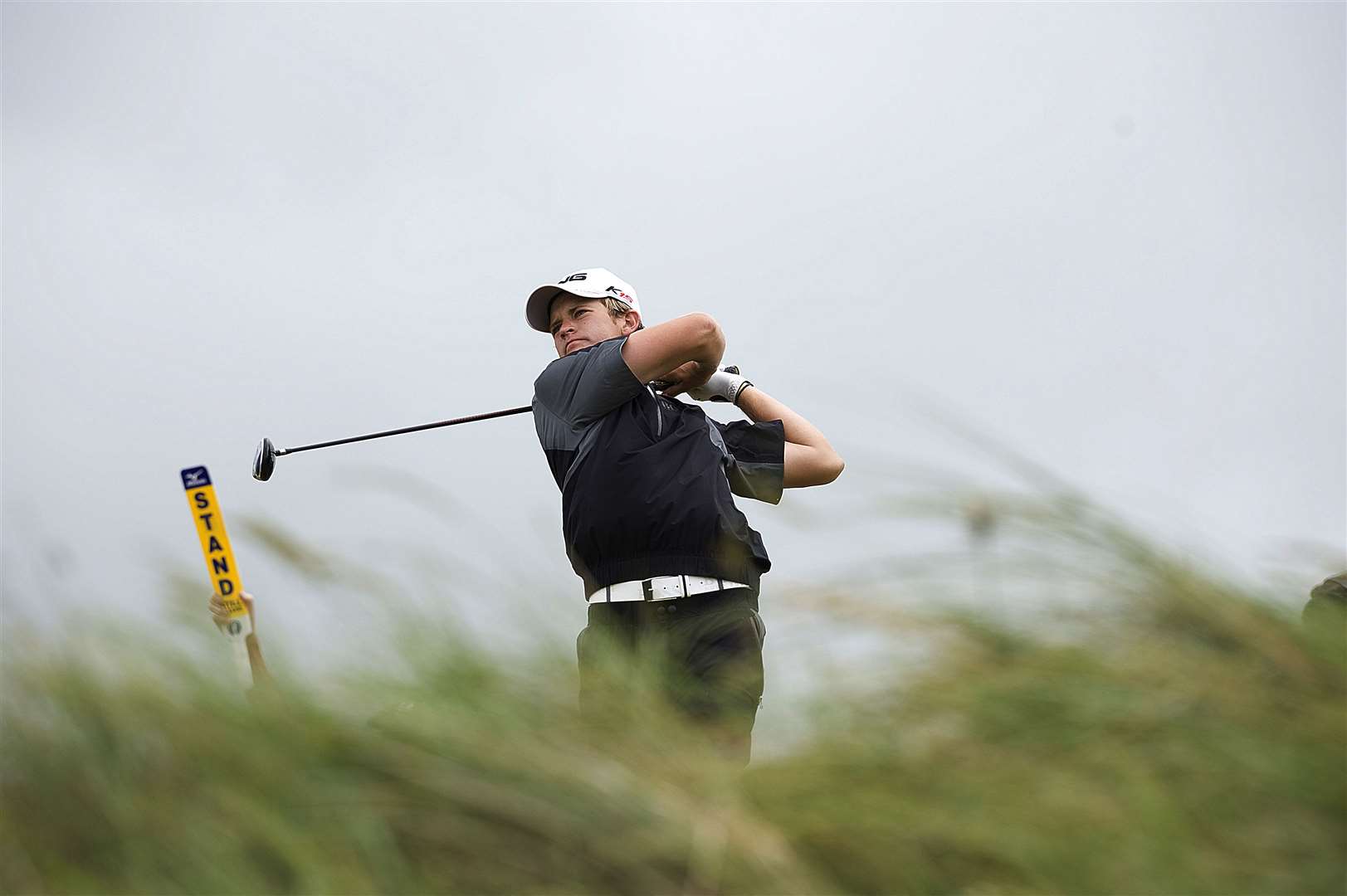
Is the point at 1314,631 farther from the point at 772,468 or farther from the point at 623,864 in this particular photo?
the point at 772,468

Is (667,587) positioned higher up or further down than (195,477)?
further down

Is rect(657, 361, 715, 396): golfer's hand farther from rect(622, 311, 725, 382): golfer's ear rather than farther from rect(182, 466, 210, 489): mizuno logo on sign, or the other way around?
rect(182, 466, 210, 489): mizuno logo on sign

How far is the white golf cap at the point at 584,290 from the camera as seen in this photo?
5.25 metres

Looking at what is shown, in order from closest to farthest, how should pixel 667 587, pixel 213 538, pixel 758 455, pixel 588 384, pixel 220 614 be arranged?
pixel 220 614, pixel 213 538, pixel 667 587, pixel 588 384, pixel 758 455

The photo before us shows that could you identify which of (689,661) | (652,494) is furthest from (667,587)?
(689,661)

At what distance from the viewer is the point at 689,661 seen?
363 centimetres

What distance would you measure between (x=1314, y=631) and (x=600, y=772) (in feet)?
3.50

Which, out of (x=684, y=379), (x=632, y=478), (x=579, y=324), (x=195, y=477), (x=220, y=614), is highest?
(x=579, y=324)

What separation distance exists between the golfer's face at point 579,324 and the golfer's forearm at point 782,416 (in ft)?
2.14

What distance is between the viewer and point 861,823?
1.53 m

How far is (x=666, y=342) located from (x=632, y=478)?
0.51 m

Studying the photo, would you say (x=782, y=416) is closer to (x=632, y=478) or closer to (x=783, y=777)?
(x=632, y=478)

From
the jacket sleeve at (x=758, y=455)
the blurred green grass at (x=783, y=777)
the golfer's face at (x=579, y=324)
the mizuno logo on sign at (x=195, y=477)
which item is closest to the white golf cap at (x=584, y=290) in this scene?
the golfer's face at (x=579, y=324)

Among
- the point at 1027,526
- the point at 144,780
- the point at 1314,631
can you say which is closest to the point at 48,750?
the point at 144,780
